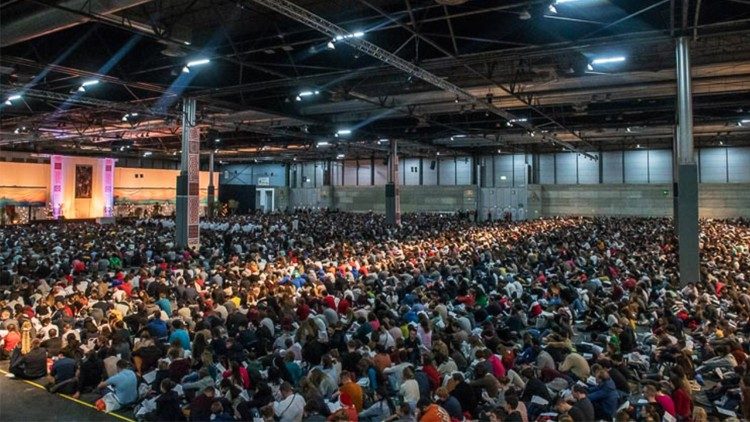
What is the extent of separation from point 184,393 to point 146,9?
36.5ft

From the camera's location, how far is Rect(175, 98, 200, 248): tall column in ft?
73.3

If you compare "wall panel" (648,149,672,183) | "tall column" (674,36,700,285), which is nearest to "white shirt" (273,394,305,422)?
"tall column" (674,36,700,285)

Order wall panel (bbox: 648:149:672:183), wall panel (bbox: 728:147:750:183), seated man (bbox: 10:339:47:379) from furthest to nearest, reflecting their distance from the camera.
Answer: wall panel (bbox: 648:149:672:183) < wall panel (bbox: 728:147:750:183) < seated man (bbox: 10:339:47:379)

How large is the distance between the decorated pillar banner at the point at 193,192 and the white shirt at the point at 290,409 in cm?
1718

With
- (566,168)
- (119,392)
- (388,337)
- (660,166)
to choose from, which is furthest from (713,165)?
(119,392)

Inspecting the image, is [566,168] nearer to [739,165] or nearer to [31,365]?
[739,165]

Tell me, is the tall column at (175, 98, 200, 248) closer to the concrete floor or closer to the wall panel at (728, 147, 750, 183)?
the concrete floor

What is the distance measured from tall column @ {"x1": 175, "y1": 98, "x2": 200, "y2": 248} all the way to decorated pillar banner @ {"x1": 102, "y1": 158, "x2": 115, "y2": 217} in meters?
22.3

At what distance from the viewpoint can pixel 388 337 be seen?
939 cm

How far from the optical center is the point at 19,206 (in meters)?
36.2

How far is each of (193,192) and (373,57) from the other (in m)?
11.1

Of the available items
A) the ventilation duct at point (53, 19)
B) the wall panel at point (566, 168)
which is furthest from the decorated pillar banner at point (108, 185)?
the wall panel at point (566, 168)

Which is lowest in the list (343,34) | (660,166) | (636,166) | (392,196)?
(392,196)

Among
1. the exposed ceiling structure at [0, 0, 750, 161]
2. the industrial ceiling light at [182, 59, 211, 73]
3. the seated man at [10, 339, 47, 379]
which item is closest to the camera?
the seated man at [10, 339, 47, 379]
